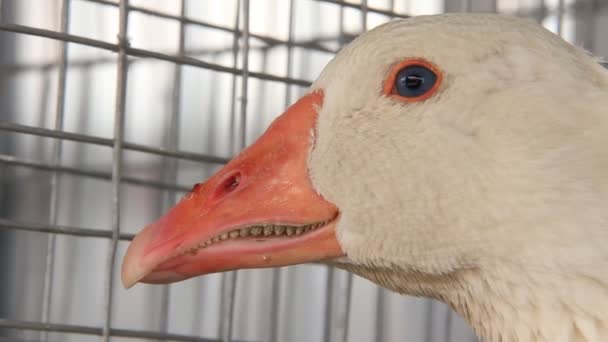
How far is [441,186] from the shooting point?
3.40ft

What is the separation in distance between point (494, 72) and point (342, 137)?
17 cm

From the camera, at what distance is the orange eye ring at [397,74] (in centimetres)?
104

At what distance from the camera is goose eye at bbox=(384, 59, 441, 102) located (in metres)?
1.04

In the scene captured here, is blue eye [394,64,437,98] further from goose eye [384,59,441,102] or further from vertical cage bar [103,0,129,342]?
vertical cage bar [103,0,129,342]

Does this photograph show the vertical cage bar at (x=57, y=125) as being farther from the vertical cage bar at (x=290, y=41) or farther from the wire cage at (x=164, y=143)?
the wire cage at (x=164, y=143)

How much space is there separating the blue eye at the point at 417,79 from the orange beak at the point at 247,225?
0.12 meters

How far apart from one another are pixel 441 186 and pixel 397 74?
0.40 feet

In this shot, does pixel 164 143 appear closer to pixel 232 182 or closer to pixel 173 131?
pixel 173 131

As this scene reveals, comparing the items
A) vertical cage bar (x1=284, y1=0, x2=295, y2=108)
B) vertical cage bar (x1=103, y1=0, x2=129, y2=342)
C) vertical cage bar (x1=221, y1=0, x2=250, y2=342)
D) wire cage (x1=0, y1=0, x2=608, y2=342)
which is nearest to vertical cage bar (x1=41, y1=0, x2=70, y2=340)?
vertical cage bar (x1=103, y1=0, x2=129, y2=342)

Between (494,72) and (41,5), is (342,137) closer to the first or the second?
(494,72)

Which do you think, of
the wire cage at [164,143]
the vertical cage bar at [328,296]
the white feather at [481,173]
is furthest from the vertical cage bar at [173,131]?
the white feather at [481,173]

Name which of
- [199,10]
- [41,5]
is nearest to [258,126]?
[199,10]

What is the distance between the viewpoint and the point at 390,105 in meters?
1.06

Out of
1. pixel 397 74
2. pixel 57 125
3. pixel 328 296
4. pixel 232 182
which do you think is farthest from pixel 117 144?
pixel 328 296
